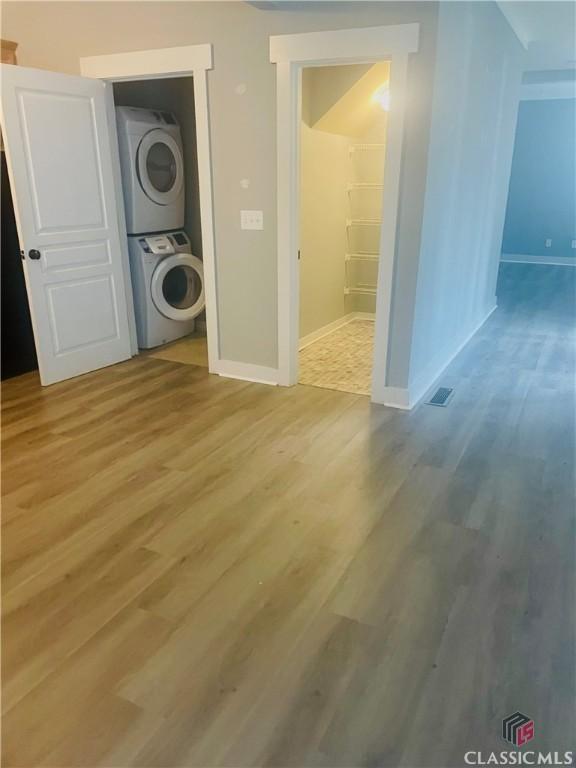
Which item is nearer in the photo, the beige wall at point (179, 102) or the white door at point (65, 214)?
the white door at point (65, 214)

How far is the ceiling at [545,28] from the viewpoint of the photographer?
13.6 ft

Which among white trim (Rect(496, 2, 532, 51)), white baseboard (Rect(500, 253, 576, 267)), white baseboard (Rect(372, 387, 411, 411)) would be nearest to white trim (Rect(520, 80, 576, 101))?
white baseboard (Rect(500, 253, 576, 267))

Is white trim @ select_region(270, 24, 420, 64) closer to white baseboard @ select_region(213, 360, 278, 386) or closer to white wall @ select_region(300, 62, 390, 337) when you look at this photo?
white wall @ select_region(300, 62, 390, 337)

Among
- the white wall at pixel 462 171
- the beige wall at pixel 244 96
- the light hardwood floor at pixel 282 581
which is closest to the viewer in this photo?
the light hardwood floor at pixel 282 581

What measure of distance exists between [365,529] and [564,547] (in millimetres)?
814

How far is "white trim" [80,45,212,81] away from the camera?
140 inches

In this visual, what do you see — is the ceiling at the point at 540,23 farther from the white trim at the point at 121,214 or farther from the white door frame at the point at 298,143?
the white trim at the point at 121,214

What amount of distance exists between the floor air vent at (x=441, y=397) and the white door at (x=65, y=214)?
2.51 metres

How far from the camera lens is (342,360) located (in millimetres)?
4594

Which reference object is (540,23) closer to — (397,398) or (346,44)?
(346,44)

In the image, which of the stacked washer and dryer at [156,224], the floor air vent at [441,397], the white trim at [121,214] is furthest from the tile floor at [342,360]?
the white trim at [121,214]

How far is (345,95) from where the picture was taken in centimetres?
446

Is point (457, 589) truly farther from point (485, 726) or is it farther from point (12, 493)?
point (12, 493)

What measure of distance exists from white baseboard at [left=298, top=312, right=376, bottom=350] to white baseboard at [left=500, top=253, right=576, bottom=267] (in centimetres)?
522
